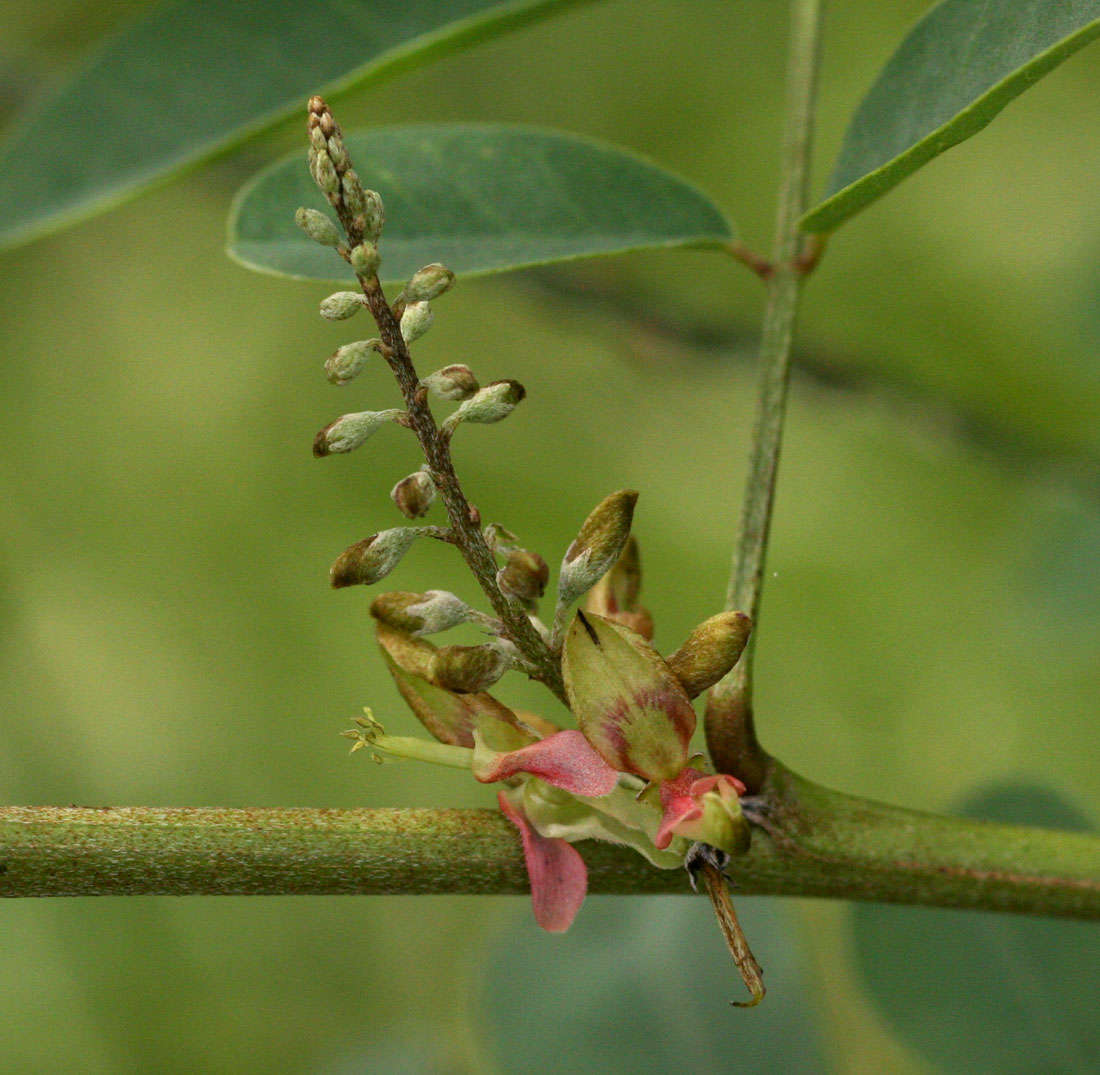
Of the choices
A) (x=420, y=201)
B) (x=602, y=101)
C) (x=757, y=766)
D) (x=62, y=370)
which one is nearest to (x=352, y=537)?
(x=62, y=370)

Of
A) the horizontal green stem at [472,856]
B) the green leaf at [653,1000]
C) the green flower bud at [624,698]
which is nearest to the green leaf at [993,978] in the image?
the green leaf at [653,1000]

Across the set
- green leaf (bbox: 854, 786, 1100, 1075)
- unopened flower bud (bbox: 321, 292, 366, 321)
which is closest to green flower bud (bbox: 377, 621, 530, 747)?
unopened flower bud (bbox: 321, 292, 366, 321)

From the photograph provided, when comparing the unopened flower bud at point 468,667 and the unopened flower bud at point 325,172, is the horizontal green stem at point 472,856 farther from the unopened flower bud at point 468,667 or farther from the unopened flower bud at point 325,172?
the unopened flower bud at point 325,172

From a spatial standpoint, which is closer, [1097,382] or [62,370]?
[1097,382]

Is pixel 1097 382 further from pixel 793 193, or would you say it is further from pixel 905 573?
pixel 793 193

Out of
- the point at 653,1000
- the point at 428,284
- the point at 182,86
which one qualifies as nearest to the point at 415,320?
the point at 428,284

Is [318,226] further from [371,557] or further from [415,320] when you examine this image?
[371,557]

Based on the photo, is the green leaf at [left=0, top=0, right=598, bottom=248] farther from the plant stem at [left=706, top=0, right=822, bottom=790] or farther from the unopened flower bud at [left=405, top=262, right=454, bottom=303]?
the unopened flower bud at [left=405, top=262, right=454, bottom=303]
